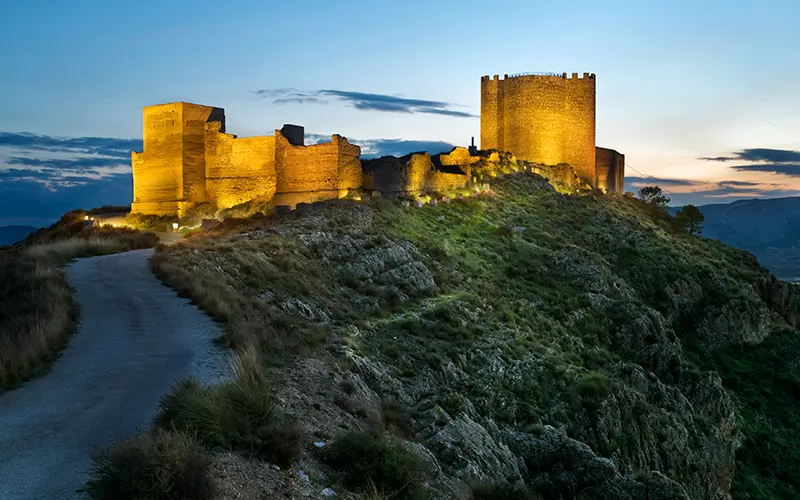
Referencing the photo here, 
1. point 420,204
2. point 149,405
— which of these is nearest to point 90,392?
point 149,405

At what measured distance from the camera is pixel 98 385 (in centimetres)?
899

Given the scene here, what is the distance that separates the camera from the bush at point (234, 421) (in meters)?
6.88

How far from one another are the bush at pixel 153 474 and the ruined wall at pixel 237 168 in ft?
95.8

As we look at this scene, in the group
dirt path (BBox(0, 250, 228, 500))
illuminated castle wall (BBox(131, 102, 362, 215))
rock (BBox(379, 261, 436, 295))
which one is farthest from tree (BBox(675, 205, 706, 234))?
dirt path (BBox(0, 250, 228, 500))

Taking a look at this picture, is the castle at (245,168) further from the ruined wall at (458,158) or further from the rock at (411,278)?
the rock at (411,278)

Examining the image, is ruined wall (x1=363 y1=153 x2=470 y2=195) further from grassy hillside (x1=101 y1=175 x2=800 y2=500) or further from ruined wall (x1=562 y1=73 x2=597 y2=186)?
ruined wall (x1=562 y1=73 x2=597 y2=186)

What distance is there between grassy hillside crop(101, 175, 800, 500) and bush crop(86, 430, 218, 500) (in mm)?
773

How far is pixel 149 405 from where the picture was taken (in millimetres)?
8078

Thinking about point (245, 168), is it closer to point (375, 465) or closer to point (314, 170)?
point (314, 170)

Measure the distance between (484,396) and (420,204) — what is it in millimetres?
22232

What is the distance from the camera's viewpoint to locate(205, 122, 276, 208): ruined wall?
3462 cm

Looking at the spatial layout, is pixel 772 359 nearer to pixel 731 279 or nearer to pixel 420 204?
pixel 731 279

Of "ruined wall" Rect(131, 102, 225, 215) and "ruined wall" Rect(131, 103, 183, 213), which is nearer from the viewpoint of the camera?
"ruined wall" Rect(131, 102, 225, 215)

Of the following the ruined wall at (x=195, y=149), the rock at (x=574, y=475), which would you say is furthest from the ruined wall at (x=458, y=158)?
the rock at (x=574, y=475)
